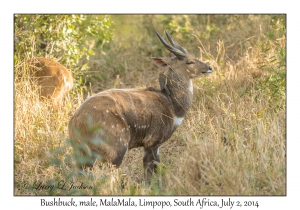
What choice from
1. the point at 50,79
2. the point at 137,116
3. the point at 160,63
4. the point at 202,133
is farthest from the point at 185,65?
the point at 50,79

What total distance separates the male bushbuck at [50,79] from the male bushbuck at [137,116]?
1836mm

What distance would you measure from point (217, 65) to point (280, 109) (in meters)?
2.02

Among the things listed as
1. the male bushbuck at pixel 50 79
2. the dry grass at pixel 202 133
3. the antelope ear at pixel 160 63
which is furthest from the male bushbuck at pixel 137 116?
the male bushbuck at pixel 50 79

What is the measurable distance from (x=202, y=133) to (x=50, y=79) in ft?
Answer: 9.25

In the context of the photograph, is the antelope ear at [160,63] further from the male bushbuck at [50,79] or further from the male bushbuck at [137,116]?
the male bushbuck at [50,79]

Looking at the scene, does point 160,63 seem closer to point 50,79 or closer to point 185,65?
point 185,65

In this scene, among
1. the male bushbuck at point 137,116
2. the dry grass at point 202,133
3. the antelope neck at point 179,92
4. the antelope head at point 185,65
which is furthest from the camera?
the antelope head at point 185,65

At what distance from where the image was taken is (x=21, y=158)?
23.7ft

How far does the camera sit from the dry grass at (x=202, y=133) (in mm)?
5934

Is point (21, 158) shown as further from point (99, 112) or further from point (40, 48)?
point (40, 48)

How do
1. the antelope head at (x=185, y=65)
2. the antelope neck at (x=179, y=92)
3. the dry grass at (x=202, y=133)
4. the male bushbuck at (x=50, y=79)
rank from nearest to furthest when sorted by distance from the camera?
the dry grass at (x=202, y=133) < the antelope neck at (x=179, y=92) < the antelope head at (x=185, y=65) < the male bushbuck at (x=50, y=79)

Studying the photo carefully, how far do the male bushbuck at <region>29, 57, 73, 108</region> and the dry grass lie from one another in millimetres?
193

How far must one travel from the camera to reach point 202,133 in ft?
24.4
